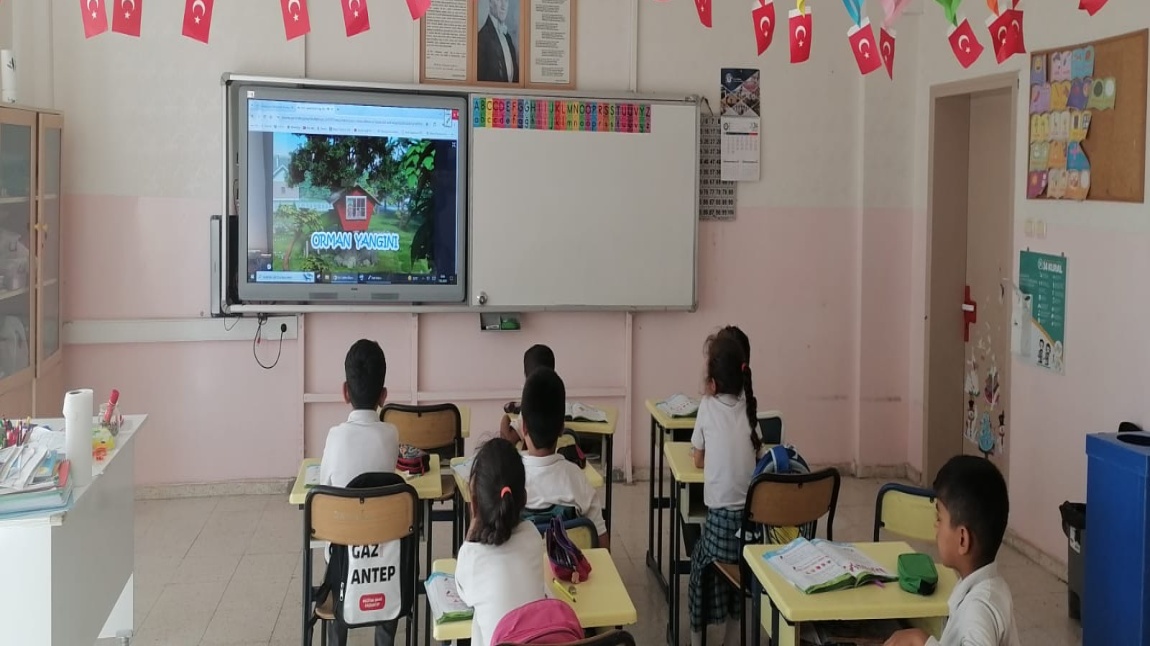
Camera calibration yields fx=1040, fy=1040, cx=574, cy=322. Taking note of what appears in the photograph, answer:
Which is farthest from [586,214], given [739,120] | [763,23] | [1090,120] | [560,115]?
[1090,120]

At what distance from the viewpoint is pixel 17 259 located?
4.72 m

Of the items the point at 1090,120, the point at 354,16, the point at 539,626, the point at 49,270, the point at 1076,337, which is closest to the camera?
the point at 539,626

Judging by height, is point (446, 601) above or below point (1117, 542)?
above

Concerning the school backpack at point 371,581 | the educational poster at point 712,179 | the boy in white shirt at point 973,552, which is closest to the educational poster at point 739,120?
the educational poster at point 712,179

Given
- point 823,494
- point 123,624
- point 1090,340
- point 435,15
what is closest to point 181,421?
point 123,624

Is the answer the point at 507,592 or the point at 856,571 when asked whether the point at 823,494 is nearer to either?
the point at 856,571

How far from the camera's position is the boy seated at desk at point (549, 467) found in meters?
3.10

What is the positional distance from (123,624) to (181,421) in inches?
80.0

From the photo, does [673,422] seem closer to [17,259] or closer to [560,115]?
[560,115]

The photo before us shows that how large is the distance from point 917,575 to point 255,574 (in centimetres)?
302

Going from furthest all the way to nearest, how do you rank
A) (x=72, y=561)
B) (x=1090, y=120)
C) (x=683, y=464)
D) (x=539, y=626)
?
(x=1090, y=120), (x=683, y=464), (x=72, y=561), (x=539, y=626)

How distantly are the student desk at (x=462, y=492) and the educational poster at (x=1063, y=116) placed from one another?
8.22 feet

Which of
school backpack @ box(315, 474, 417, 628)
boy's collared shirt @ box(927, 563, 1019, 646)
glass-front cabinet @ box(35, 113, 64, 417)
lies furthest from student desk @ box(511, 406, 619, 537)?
glass-front cabinet @ box(35, 113, 64, 417)

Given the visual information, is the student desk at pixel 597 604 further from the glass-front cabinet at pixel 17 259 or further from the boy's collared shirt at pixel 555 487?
the glass-front cabinet at pixel 17 259
